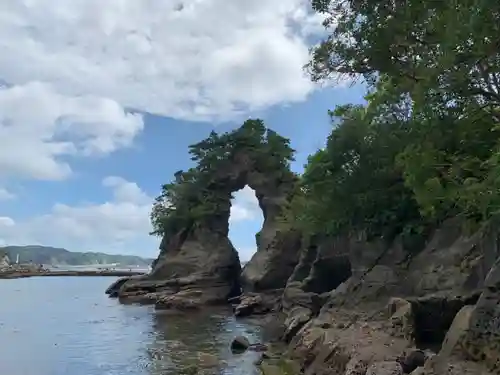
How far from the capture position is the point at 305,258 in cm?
3819

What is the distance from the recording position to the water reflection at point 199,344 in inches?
746

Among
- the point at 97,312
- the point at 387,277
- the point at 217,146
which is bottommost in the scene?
the point at 97,312

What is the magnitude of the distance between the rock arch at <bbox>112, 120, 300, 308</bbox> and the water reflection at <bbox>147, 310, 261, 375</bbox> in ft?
34.1

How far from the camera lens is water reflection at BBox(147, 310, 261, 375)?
62.1 ft

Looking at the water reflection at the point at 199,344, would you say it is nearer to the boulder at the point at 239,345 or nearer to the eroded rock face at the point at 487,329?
the boulder at the point at 239,345

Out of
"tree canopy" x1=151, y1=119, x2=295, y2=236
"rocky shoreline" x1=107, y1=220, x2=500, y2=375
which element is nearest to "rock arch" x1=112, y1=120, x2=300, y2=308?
"tree canopy" x1=151, y1=119, x2=295, y2=236

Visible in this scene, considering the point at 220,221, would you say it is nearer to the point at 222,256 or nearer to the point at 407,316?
the point at 222,256

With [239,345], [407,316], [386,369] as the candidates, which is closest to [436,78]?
[386,369]

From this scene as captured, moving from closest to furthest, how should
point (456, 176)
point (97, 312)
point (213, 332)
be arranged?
point (456, 176), point (213, 332), point (97, 312)

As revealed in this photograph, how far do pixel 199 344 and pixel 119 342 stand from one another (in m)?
4.67

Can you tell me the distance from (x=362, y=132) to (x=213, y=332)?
13064 mm

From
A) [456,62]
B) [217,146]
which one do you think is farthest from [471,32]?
[217,146]

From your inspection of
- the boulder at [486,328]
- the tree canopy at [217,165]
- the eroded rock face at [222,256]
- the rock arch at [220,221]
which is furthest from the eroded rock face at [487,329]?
the tree canopy at [217,165]

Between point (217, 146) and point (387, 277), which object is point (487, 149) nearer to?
point (387, 277)
